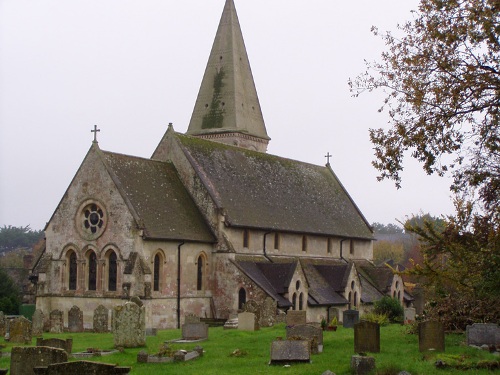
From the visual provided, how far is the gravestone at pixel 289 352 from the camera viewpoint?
868 inches

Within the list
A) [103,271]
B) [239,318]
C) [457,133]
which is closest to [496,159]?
[457,133]

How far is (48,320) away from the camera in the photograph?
40781mm

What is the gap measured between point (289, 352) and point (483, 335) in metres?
6.85

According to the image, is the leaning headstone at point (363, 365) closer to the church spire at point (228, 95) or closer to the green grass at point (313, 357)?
the green grass at point (313, 357)

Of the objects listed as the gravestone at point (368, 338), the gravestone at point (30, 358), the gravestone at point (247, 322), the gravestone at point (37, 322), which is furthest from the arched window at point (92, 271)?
the gravestone at point (30, 358)

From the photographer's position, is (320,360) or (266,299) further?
(266,299)

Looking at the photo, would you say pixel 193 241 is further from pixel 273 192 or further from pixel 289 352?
pixel 289 352

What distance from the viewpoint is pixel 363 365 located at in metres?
20.1

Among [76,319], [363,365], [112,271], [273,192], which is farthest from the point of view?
[273,192]

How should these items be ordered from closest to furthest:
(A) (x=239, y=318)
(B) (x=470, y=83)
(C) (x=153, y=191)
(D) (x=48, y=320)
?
(B) (x=470, y=83) < (A) (x=239, y=318) < (D) (x=48, y=320) < (C) (x=153, y=191)

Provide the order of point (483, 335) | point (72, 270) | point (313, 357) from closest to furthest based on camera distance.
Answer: point (313, 357)
point (483, 335)
point (72, 270)

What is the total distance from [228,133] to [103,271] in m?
24.4

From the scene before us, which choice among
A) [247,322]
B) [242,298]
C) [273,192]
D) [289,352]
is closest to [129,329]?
[289,352]

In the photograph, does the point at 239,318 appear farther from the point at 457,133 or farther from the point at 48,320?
the point at 457,133
